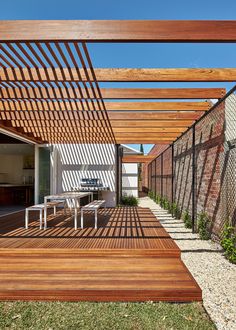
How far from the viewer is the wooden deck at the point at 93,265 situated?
149 inches

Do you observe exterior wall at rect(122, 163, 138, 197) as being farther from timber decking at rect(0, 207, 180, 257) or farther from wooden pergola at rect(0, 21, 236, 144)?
timber decking at rect(0, 207, 180, 257)

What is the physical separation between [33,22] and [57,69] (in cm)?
180

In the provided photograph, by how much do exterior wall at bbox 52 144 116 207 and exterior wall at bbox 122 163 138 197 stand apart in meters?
9.20

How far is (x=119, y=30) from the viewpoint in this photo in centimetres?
350

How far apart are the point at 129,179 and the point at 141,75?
16.9m

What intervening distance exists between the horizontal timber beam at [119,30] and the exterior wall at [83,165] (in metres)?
9.18

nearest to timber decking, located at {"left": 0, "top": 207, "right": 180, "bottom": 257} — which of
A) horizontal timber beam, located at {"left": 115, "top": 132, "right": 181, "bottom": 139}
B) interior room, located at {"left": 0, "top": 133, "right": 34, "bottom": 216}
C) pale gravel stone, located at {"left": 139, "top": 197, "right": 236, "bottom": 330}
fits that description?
pale gravel stone, located at {"left": 139, "top": 197, "right": 236, "bottom": 330}

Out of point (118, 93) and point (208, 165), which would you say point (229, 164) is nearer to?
point (208, 165)

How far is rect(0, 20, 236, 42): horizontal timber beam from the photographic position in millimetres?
3439

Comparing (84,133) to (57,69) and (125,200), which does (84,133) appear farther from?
(125,200)

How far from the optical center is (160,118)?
27.3 feet

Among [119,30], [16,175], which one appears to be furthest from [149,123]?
[16,175]

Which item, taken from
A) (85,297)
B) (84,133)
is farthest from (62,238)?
(84,133)

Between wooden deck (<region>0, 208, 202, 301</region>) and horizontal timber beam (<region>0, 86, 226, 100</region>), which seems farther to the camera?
Result: horizontal timber beam (<region>0, 86, 226, 100</region>)
